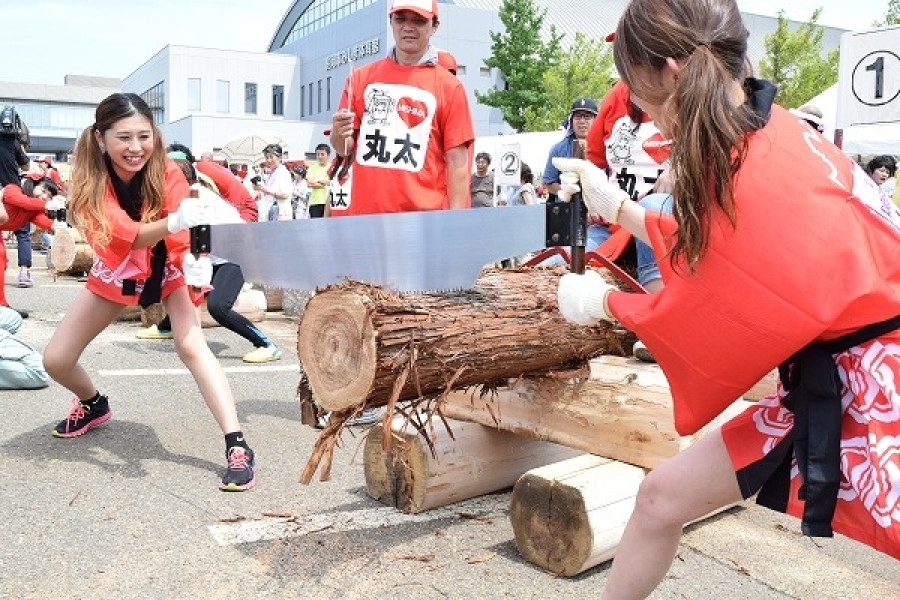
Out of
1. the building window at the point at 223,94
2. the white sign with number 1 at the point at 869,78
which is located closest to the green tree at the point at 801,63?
the white sign with number 1 at the point at 869,78

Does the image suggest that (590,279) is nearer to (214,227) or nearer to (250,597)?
(250,597)

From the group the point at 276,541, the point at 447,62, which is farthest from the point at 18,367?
the point at 447,62

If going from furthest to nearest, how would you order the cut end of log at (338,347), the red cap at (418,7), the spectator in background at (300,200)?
the spectator in background at (300,200), the red cap at (418,7), the cut end of log at (338,347)

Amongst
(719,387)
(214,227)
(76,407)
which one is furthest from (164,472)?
(719,387)

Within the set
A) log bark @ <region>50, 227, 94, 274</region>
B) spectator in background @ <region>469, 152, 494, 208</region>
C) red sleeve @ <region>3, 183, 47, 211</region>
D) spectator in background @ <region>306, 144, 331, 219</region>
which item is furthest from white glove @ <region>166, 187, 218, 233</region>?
spectator in background @ <region>306, 144, 331, 219</region>

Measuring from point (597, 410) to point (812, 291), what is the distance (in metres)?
1.81

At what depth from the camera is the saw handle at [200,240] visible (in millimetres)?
3535

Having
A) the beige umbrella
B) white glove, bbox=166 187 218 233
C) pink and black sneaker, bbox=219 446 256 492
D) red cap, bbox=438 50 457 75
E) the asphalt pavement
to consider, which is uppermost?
the beige umbrella

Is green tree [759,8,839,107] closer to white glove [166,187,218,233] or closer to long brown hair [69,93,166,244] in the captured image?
long brown hair [69,93,166,244]

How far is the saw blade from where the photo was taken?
112 inches

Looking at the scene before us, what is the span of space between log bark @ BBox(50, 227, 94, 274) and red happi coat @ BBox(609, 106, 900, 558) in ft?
36.9

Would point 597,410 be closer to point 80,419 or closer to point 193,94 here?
point 80,419

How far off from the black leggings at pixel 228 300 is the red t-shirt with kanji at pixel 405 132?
247 centimetres

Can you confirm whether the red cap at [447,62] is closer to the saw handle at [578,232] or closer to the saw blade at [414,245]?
the saw blade at [414,245]
